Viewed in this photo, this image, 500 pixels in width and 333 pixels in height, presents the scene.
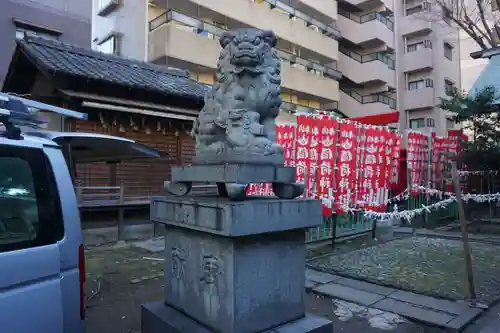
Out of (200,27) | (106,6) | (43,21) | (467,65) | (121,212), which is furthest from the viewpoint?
(467,65)

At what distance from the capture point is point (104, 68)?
36.5 ft

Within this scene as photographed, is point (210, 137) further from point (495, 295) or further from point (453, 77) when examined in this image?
point (453, 77)

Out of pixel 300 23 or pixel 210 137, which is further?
pixel 300 23

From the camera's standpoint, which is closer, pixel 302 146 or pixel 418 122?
pixel 302 146

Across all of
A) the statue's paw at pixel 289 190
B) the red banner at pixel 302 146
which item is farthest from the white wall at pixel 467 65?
the statue's paw at pixel 289 190

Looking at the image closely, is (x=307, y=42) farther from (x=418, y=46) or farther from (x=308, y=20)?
(x=418, y=46)

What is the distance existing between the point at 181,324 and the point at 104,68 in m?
9.76

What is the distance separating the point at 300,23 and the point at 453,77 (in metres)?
14.6

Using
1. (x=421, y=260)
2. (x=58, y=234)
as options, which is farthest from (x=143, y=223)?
(x=58, y=234)

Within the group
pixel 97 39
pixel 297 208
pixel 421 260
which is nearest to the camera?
pixel 297 208

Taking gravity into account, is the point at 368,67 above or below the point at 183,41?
above

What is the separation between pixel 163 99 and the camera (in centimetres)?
1143

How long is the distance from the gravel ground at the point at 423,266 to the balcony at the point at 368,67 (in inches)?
812

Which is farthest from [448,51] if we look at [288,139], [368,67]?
[288,139]
